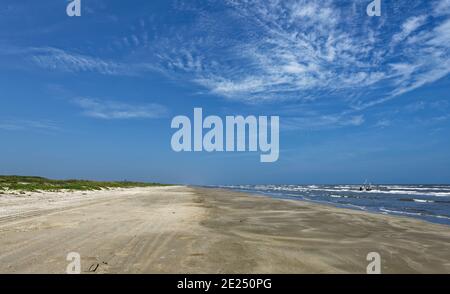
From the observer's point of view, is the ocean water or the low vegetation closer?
the ocean water

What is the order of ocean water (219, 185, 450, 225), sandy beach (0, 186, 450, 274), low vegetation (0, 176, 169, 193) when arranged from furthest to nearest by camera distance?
low vegetation (0, 176, 169, 193)
ocean water (219, 185, 450, 225)
sandy beach (0, 186, 450, 274)

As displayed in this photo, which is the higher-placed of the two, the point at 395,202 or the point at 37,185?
the point at 37,185

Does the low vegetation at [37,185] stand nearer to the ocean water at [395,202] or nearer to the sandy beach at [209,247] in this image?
Result: the sandy beach at [209,247]

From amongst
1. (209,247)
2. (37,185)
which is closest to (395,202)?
(209,247)

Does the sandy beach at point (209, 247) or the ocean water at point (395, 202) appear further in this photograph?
the ocean water at point (395, 202)

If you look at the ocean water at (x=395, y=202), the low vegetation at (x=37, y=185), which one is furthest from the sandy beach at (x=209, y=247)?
the low vegetation at (x=37, y=185)

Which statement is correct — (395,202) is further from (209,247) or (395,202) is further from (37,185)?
(37,185)

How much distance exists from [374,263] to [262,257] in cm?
286

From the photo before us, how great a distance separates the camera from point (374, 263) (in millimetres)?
8641

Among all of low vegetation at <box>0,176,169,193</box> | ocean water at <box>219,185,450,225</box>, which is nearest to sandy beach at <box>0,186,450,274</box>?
ocean water at <box>219,185,450,225</box>

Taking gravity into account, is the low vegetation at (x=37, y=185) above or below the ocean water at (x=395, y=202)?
above

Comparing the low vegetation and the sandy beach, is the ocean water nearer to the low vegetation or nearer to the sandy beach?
the sandy beach
